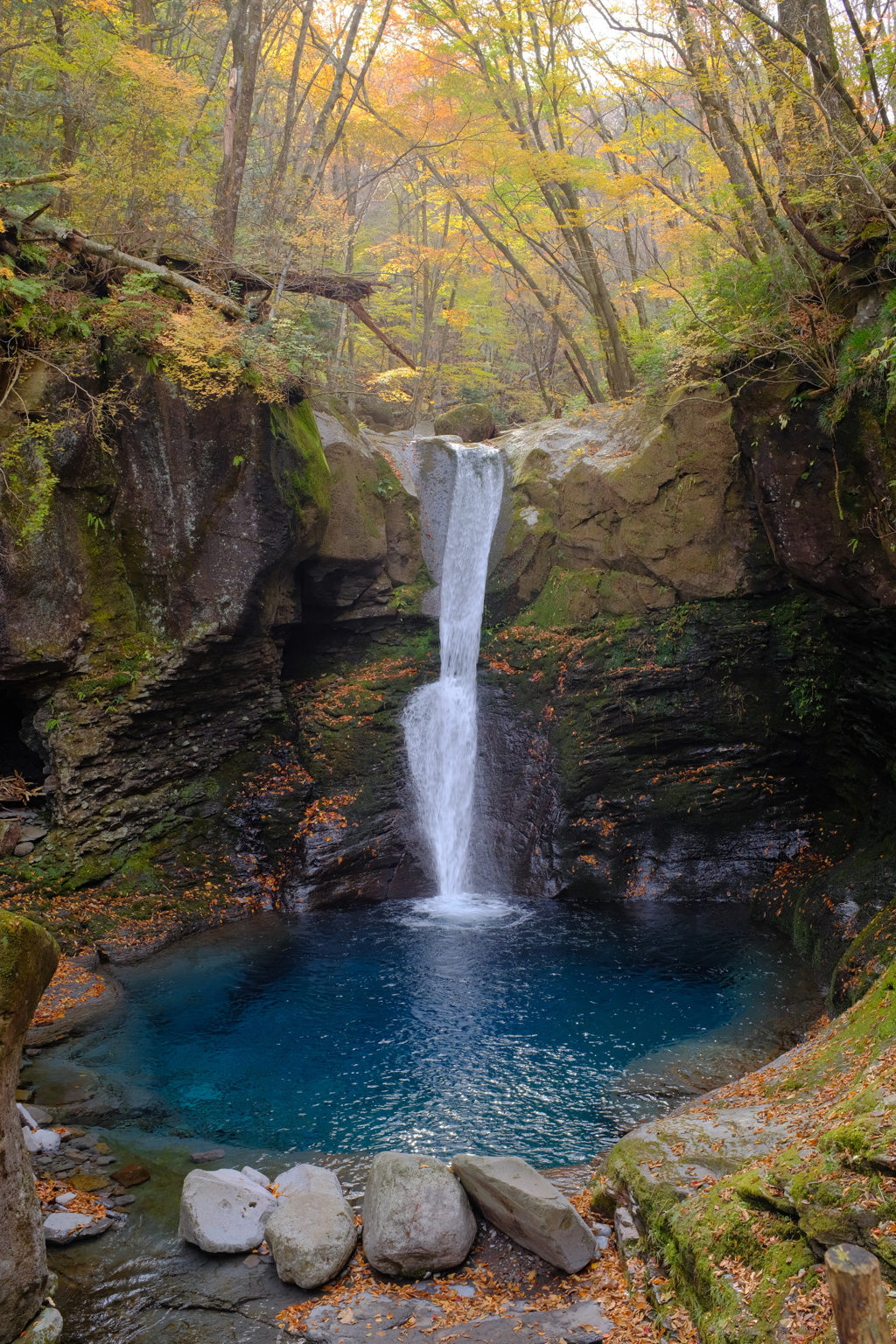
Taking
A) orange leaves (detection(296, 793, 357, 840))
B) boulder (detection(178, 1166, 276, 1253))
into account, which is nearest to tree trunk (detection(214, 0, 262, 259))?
orange leaves (detection(296, 793, 357, 840))

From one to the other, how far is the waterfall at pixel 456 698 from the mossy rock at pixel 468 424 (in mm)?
2338

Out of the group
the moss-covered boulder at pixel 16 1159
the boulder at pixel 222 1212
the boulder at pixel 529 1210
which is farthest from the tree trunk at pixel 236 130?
the boulder at pixel 529 1210

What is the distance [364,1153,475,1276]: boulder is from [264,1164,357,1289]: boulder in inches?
6.2

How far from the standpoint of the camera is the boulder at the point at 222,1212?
4906 mm

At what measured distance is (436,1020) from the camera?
8.61 m

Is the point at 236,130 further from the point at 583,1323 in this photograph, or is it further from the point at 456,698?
the point at 583,1323

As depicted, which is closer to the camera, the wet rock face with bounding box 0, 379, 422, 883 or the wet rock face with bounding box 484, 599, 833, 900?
the wet rock face with bounding box 0, 379, 422, 883

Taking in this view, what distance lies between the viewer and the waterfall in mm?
13414

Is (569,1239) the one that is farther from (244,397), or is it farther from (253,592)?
(244,397)

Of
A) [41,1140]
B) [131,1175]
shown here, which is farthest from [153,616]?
[131,1175]

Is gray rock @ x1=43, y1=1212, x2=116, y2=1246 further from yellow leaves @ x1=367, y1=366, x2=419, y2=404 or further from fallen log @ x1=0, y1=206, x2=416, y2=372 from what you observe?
yellow leaves @ x1=367, y1=366, x2=419, y2=404

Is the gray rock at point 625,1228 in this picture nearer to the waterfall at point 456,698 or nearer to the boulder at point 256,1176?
the boulder at point 256,1176

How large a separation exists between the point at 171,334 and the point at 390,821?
7931 millimetres

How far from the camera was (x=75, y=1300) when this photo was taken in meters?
4.43
